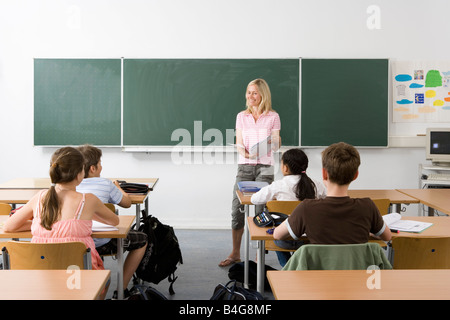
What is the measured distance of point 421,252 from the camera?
87.3 inches

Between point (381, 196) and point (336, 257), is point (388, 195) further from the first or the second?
point (336, 257)

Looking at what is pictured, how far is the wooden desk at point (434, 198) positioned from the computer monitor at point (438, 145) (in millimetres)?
1348

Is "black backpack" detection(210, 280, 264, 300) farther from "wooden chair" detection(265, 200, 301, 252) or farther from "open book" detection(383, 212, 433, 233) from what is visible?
"open book" detection(383, 212, 433, 233)

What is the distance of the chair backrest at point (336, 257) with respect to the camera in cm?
180

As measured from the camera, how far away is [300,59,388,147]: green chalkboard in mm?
5484

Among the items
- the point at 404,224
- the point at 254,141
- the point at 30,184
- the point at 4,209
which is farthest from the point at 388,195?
the point at 30,184

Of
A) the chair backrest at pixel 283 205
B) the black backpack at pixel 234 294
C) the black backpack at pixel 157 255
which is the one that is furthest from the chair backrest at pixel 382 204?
the black backpack at pixel 157 255

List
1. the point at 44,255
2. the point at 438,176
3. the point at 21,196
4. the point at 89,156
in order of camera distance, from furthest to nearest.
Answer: the point at 438,176 → the point at 21,196 → the point at 89,156 → the point at 44,255

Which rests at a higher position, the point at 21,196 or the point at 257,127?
the point at 257,127

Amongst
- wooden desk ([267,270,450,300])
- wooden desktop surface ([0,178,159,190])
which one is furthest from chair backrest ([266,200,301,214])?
wooden desktop surface ([0,178,159,190])

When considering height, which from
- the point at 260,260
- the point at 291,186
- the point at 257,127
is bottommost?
the point at 260,260

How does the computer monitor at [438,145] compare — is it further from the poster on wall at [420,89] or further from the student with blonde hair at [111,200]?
the student with blonde hair at [111,200]

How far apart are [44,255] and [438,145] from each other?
4597mm
